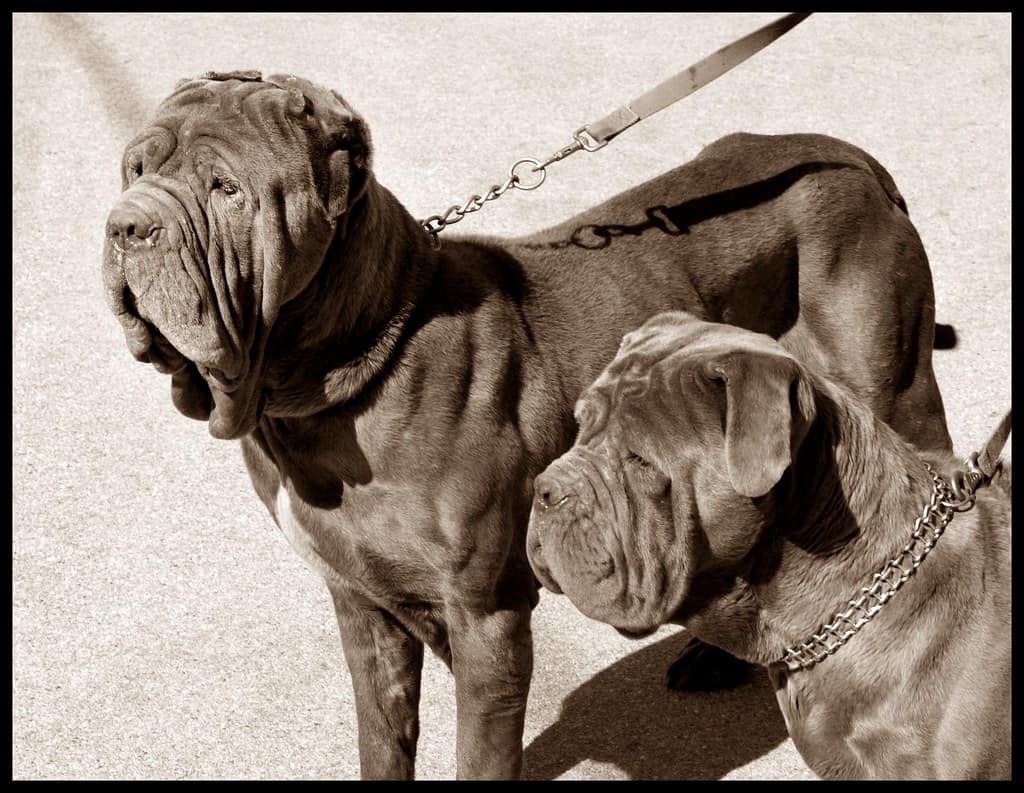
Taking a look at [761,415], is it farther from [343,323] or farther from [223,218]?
[223,218]

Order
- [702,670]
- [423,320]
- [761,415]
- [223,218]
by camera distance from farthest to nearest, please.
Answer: [702,670], [423,320], [223,218], [761,415]

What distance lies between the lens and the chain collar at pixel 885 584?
3.16 metres

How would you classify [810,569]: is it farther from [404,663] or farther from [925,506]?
[404,663]

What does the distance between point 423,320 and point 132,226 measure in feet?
2.73

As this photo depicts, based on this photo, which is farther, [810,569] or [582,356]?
[582,356]

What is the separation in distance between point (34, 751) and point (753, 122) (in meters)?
5.79

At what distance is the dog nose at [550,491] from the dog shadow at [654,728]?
1.66 m

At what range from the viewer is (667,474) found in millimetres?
3061

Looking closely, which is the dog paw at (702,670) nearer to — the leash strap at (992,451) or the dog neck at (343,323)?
the leash strap at (992,451)

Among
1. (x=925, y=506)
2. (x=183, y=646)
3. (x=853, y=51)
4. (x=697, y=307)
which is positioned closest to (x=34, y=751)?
(x=183, y=646)

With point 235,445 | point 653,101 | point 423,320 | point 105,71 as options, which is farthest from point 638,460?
point 105,71

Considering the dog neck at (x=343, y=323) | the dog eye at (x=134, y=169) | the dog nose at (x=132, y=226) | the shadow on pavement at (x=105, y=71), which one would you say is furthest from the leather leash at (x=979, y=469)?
the shadow on pavement at (x=105, y=71)

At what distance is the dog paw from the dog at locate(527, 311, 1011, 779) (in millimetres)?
1604

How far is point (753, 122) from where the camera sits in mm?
8602
